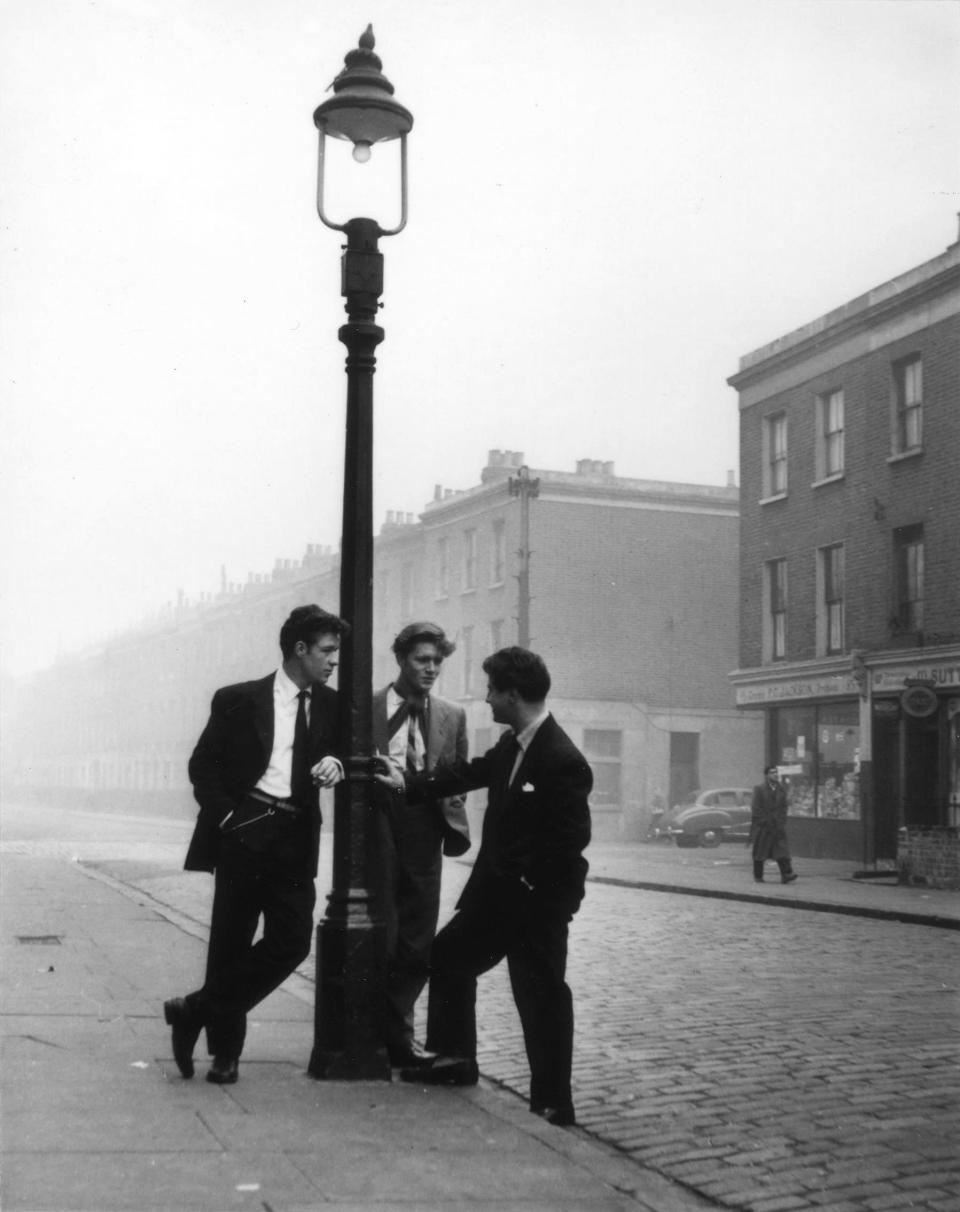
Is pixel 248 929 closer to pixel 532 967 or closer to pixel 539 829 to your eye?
pixel 532 967

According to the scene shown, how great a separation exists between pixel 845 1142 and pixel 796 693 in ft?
85.4

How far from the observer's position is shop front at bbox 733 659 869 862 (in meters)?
29.6

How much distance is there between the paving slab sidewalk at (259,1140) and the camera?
14.5 ft

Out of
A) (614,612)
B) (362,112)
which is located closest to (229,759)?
(362,112)

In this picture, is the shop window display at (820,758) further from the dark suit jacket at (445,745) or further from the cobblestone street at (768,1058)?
the dark suit jacket at (445,745)

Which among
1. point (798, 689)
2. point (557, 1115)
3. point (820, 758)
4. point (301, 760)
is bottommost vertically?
point (557, 1115)

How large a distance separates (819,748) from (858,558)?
3.95 m

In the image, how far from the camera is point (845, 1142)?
5.64m

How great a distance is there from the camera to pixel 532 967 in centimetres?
585

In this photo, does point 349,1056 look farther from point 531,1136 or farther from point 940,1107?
point 940,1107

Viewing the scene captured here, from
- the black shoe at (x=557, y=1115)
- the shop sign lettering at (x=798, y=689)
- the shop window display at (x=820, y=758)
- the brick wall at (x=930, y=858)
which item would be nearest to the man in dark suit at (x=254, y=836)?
the black shoe at (x=557, y=1115)

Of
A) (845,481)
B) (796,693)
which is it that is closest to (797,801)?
(796,693)

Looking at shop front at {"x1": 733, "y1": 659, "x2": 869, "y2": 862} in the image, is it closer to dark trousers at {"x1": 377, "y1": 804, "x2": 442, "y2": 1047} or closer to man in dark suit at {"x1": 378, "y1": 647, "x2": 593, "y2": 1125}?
dark trousers at {"x1": 377, "y1": 804, "x2": 442, "y2": 1047}

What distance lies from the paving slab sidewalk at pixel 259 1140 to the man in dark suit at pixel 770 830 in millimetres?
15061
